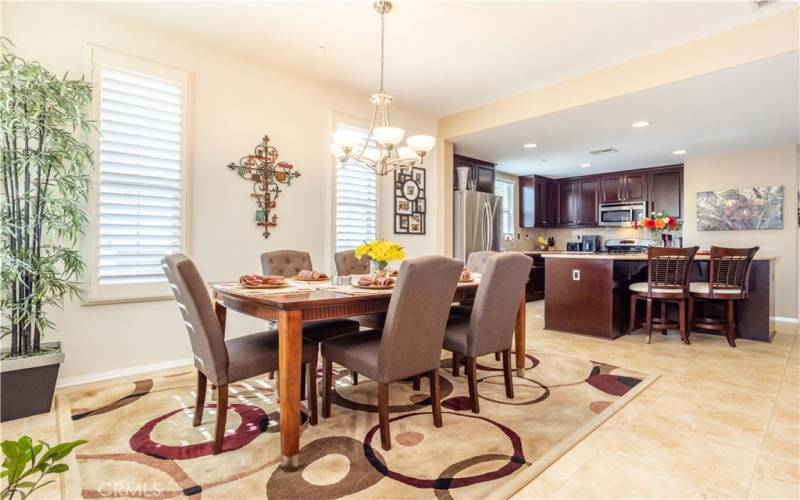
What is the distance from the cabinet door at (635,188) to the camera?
6879 mm

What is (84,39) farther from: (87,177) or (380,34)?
(380,34)

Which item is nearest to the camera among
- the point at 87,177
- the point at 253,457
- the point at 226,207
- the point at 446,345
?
the point at 253,457

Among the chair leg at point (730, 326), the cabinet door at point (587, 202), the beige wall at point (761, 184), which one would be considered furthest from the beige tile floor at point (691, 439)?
the cabinet door at point (587, 202)

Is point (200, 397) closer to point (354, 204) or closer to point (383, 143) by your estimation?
point (383, 143)

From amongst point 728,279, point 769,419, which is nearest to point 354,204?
point 769,419

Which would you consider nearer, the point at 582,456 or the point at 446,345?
the point at 582,456

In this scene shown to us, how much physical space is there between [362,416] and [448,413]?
505 mm

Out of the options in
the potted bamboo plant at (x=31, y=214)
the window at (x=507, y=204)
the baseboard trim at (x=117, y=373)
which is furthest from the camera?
the window at (x=507, y=204)

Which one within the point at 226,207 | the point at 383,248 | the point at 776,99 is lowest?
the point at 383,248

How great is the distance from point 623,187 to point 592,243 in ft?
3.72

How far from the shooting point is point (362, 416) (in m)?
2.32

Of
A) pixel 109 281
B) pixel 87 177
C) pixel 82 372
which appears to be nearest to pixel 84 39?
pixel 87 177

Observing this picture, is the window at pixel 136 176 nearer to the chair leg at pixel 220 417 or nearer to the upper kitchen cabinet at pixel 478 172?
the chair leg at pixel 220 417

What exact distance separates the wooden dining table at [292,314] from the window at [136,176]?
1406 mm
